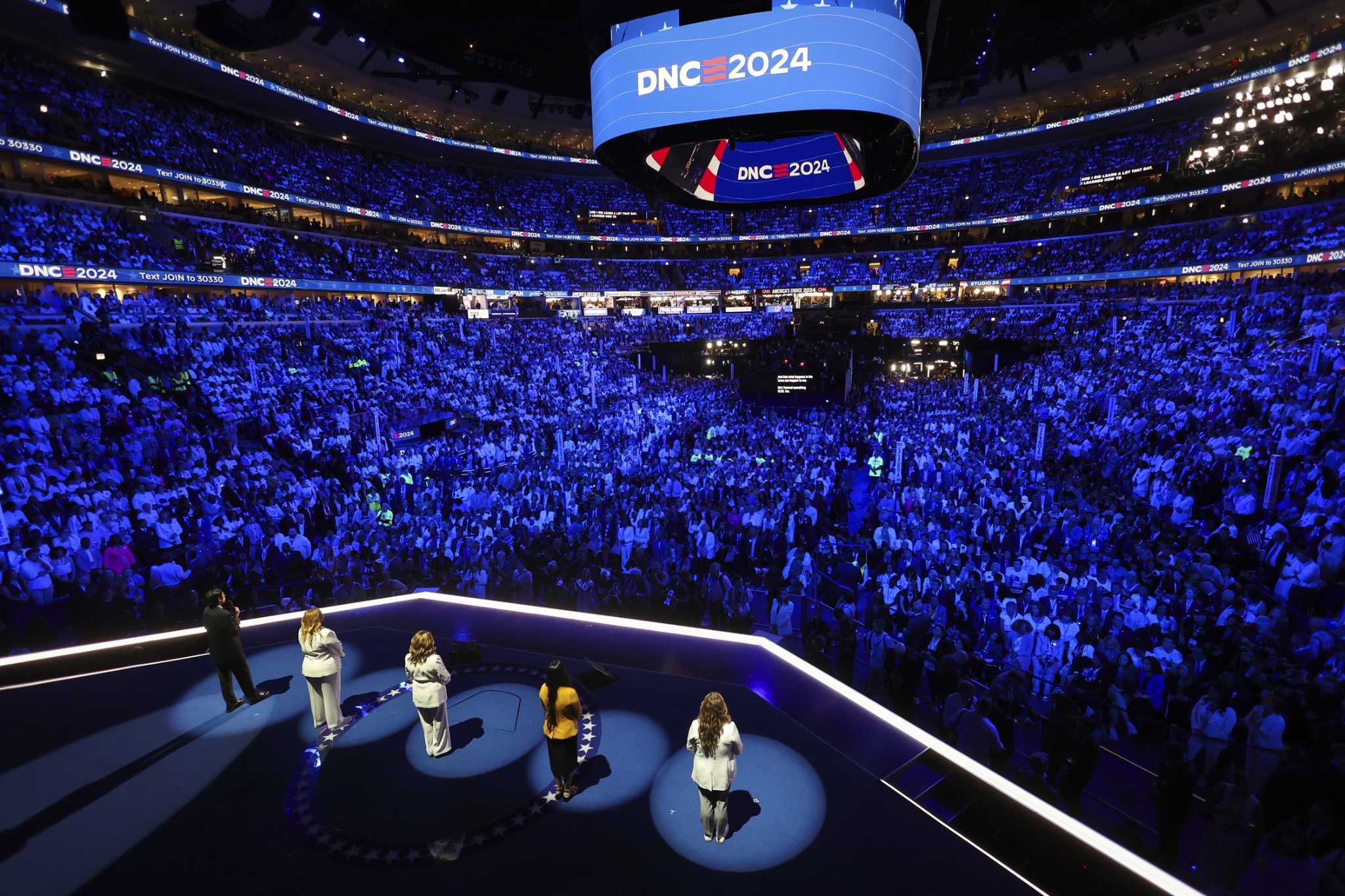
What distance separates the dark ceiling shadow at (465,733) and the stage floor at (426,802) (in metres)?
0.01

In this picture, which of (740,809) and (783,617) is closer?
(740,809)

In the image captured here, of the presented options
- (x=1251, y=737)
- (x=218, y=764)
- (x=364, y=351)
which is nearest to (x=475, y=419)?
(x=364, y=351)

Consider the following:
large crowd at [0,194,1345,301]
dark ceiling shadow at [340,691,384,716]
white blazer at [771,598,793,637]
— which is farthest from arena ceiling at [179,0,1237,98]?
white blazer at [771,598,793,637]

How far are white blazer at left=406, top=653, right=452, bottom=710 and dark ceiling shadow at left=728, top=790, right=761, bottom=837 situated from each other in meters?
2.02

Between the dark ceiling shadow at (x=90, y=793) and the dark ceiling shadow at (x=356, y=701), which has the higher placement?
the dark ceiling shadow at (x=356, y=701)

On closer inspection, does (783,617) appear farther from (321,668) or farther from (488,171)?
(488,171)

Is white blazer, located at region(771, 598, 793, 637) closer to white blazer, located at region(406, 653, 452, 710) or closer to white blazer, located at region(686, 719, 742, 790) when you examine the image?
white blazer, located at region(686, 719, 742, 790)

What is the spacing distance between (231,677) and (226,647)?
471 mm

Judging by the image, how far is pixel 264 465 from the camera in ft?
40.5

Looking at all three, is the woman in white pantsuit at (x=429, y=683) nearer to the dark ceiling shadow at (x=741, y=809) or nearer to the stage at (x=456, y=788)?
the stage at (x=456, y=788)

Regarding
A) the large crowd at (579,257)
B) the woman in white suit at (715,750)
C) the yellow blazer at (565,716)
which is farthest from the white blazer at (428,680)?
the large crowd at (579,257)

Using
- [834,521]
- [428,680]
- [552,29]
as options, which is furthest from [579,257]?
[428,680]

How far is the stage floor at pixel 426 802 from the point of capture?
3201 mm

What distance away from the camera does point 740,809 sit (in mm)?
3672
